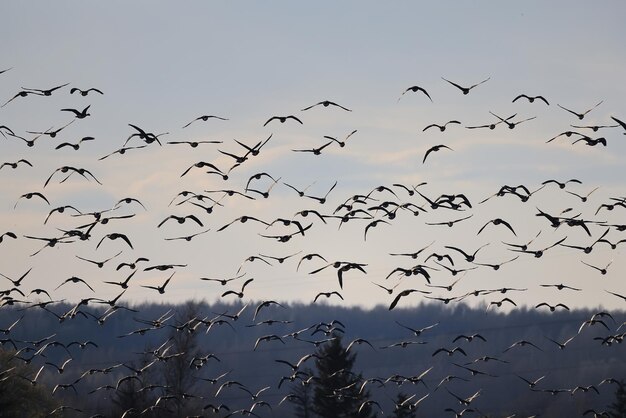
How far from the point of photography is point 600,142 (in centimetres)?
3666

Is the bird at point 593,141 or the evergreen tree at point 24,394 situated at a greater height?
the bird at point 593,141

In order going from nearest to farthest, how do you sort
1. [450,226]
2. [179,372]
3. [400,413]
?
[450,226] < [400,413] < [179,372]

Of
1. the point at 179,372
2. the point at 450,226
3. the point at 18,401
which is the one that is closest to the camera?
the point at 450,226

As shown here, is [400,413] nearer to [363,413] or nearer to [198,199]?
[363,413]

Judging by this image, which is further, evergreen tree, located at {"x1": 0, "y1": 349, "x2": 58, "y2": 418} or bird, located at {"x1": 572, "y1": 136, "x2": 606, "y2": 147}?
evergreen tree, located at {"x1": 0, "y1": 349, "x2": 58, "y2": 418}

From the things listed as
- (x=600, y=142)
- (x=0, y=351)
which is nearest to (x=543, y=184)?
(x=600, y=142)

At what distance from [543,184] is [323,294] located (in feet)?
24.1

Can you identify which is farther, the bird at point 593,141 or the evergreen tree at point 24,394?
the evergreen tree at point 24,394

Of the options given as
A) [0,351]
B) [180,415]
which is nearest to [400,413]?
[180,415]

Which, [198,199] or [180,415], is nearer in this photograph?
[198,199]

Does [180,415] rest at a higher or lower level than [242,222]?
lower

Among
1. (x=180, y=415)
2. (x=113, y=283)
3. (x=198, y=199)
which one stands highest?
(x=198, y=199)

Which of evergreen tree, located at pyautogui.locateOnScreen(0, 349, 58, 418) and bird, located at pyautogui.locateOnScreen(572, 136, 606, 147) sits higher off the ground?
bird, located at pyautogui.locateOnScreen(572, 136, 606, 147)

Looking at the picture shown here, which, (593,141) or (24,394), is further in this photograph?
(24,394)
